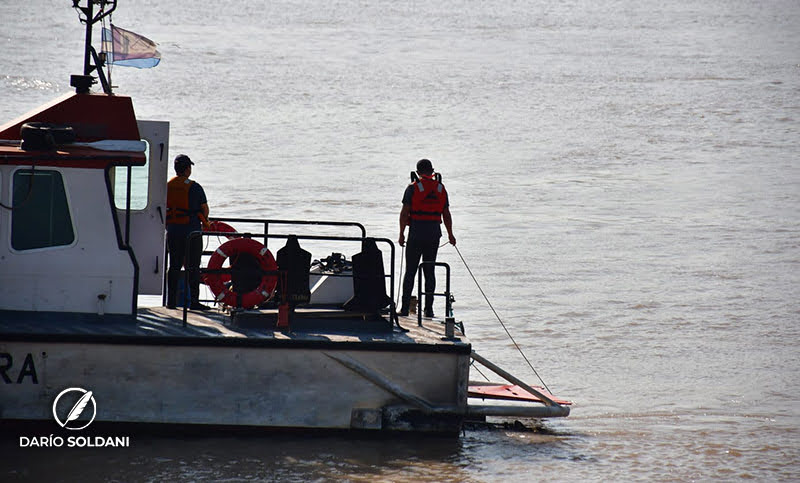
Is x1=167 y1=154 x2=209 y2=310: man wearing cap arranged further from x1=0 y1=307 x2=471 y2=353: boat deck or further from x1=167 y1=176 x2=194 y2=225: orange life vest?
x1=0 y1=307 x2=471 y2=353: boat deck

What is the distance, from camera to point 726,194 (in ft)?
71.6

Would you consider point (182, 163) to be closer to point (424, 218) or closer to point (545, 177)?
point (424, 218)

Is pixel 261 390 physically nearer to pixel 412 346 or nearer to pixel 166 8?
pixel 412 346

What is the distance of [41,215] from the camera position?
8188 millimetres

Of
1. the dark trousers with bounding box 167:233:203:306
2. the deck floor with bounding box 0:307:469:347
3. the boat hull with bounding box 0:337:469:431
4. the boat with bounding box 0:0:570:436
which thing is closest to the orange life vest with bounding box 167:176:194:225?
the dark trousers with bounding box 167:233:203:306

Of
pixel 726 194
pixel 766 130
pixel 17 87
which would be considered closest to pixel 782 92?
pixel 766 130

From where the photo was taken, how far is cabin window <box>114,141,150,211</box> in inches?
349

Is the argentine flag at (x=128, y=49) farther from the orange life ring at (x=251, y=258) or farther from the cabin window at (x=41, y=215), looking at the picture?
the orange life ring at (x=251, y=258)

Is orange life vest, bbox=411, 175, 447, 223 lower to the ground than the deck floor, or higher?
higher

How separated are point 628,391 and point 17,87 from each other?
919 inches

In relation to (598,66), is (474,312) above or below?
below

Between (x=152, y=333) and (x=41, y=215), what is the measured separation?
1.21 metres

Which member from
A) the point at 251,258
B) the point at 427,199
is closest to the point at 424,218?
the point at 427,199

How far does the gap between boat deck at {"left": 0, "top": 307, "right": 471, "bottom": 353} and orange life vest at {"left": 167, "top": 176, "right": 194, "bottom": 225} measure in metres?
0.76
